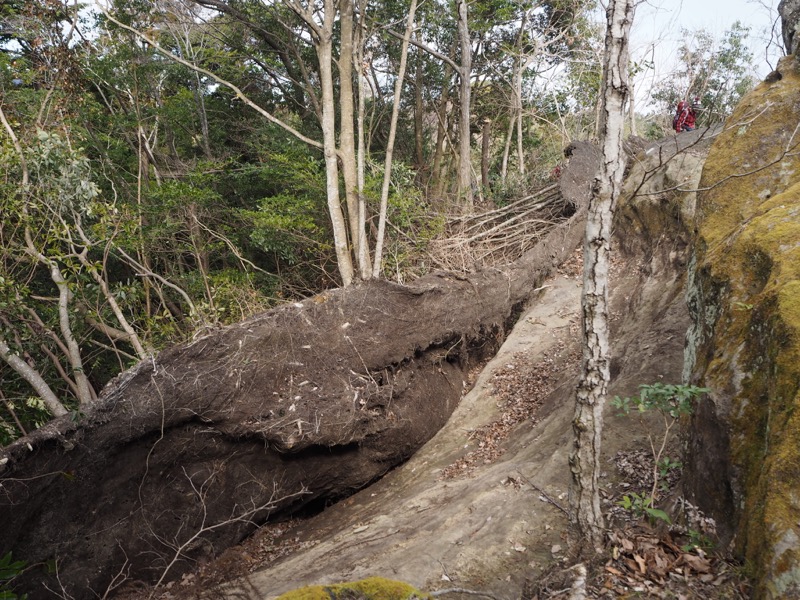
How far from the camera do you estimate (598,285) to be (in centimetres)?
377

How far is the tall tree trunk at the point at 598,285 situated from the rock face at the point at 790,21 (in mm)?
3605

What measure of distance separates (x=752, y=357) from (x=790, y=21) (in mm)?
5010

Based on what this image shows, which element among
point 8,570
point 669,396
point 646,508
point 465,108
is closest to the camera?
point 646,508

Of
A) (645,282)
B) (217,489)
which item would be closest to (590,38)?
(645,282)

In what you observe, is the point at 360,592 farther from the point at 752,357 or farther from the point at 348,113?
the point at 348,113

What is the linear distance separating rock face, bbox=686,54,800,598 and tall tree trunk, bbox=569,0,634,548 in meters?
0.66

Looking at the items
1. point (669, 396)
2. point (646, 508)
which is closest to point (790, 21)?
point (669, 396)

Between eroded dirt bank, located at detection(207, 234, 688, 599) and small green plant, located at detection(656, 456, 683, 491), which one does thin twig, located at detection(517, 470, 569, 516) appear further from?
small green plant, located at detection(656, 456, 683, 491)

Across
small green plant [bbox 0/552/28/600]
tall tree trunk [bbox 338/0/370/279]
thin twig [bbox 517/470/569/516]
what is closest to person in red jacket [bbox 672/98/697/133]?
tall tree trunk [bbox 338/0/370/279]

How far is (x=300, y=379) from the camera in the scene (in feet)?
23.6

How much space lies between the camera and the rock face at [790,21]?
588 cm

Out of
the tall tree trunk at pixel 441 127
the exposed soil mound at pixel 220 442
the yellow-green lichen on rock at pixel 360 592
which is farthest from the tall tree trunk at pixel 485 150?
the yellow-green lichen on rock at pixel 360 592

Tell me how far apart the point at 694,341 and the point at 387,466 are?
4.98m

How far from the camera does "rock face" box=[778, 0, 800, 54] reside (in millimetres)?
5875
